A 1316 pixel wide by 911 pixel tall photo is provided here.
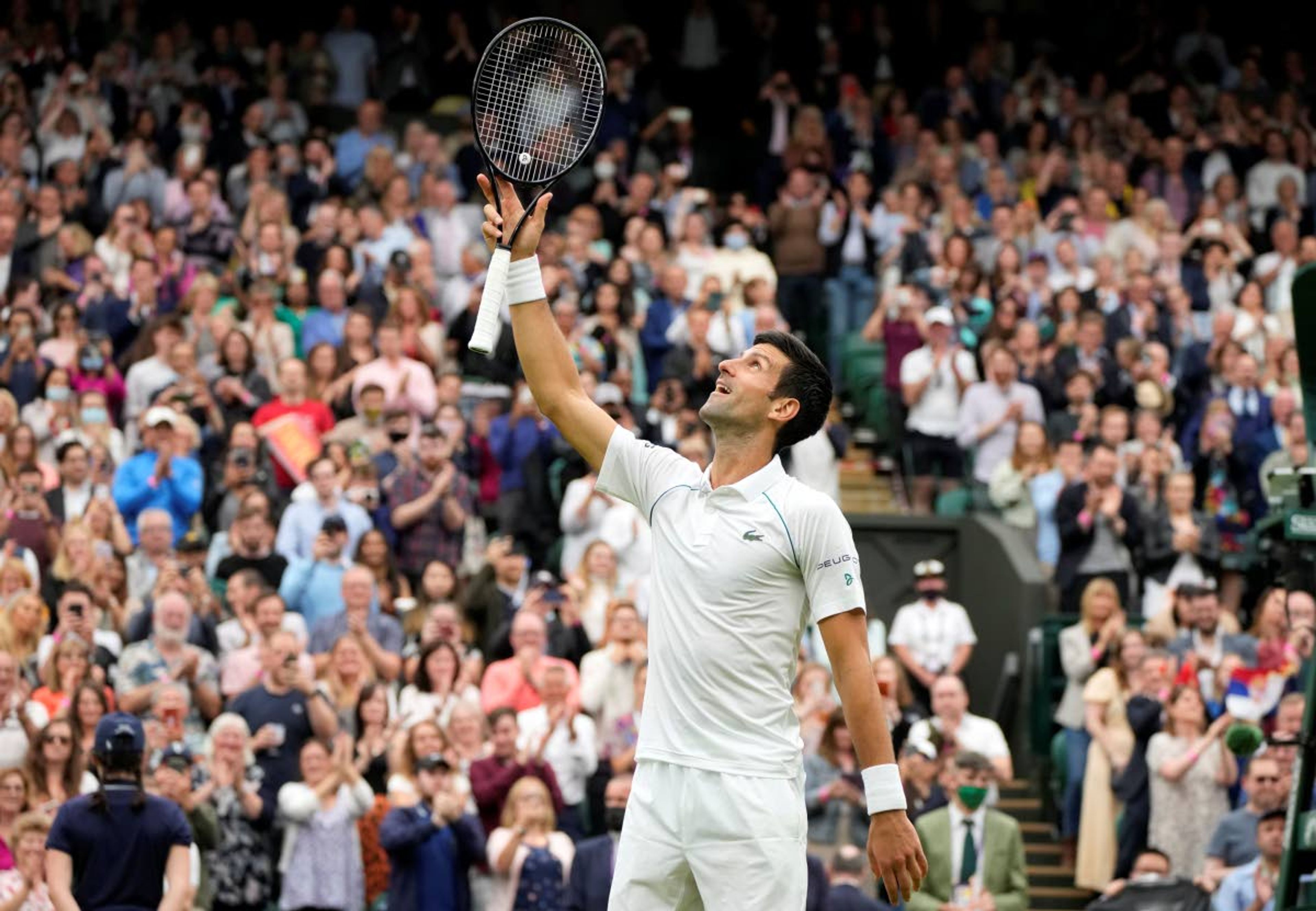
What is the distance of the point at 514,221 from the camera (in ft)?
20.0

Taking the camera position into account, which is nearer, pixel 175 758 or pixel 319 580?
pixel 175 758

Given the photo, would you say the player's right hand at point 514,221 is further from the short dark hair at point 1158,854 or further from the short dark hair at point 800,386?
the short dark hair at point 1158,854

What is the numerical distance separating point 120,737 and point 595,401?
649 centimetres

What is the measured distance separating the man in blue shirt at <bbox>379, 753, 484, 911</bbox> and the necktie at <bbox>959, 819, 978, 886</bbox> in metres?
2.32

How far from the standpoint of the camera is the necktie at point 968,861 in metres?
11.6

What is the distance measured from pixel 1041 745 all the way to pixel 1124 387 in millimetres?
3389

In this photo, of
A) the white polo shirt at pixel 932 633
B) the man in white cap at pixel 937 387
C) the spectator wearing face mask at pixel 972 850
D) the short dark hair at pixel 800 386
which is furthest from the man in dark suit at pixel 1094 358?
the short dark hair at pixel 800 386

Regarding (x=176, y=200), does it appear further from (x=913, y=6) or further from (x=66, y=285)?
(x=913, y=6)

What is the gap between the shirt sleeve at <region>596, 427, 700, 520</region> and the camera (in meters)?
6.14

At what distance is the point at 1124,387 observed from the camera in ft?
57.7

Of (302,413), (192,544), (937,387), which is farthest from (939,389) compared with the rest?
(192,544)

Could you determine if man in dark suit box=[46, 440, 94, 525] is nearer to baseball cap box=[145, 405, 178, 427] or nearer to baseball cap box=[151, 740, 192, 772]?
baseball cap box=[145, 405, 178, 427]

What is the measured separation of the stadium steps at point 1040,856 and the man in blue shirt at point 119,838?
18.4ft

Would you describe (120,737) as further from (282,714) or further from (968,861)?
(968,861)
